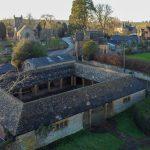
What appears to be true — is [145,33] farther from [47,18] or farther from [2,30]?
[2,30]

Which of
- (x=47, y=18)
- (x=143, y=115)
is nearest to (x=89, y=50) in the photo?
(x=143, y=115)

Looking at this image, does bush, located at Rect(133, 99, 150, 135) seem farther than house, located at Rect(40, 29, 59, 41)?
No

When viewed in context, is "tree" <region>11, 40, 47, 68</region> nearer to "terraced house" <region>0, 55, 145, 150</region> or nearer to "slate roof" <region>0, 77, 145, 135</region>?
"terraced house" <region>0, 55, 145, 150</region>

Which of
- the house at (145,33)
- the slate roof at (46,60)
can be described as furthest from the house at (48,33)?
the slate roof at (46,60)

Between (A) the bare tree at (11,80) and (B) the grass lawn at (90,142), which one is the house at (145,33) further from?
(B) the grass lawn at (90,142)

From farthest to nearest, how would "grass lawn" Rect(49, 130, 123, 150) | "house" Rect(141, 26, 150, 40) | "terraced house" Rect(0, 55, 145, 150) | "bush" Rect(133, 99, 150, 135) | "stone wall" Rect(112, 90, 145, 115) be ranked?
"house" Rect(141, 26, 150, 40) → "stone wall" Rect(112, 90, 145, 115) → "bush" Rect(133, 99, 150, 135) → "grass lawn" Rect(49, 130, 123, 150) → "terraced house" Rect(0, 55, 145, 150)

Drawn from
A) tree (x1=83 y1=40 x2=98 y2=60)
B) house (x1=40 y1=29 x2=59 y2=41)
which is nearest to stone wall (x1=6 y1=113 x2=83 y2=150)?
tree (x1=83 y1=40 x2=98 y2=60)

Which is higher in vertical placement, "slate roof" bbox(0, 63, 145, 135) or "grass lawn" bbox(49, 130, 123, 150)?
"slate roof" bbox(0, 63, 145, 135)
